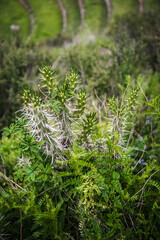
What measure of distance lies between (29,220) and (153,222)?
3.98 ft

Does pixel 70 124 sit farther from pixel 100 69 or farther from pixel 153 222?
pixel 100 69

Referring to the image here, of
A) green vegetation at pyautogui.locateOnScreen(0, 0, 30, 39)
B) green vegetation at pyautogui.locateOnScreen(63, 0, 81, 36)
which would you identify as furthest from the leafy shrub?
green vegetation at pyautogui.locateOnScreen(63, 0, 81, 36)

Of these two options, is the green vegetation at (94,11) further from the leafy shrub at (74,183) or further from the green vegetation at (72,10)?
the leafy shrub at (74,183)

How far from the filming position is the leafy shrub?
1.40m

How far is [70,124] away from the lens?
175 cm

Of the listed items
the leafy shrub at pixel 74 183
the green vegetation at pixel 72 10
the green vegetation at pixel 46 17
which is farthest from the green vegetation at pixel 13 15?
the leafy shrub at pixel 74 183

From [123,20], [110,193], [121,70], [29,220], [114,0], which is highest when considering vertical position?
[114,0]

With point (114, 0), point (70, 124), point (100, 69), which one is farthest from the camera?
point (114, 0)

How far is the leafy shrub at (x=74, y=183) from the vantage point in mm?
1400

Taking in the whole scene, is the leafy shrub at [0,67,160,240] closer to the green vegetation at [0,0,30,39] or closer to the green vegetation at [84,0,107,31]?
the green vegetation at [0,0,30,39]

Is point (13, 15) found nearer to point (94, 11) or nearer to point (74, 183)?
point (94, 11)

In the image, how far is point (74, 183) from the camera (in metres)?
1.46

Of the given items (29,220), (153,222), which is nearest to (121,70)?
(153,222)

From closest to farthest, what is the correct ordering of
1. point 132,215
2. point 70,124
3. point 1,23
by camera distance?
point 132,215, point 70,124, point 1,23
